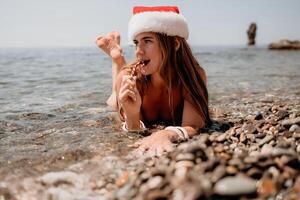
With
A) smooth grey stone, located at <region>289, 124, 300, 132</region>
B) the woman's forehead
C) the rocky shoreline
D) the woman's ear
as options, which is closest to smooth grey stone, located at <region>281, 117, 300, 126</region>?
smooth grey stone, located at <region>289, 124, 300, 132</region>

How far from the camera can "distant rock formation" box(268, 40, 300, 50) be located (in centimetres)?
5028

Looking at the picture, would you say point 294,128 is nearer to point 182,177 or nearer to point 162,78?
point 162,78

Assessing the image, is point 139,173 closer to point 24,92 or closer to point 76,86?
point 24,92

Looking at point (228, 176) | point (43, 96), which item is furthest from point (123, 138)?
point (43, 96)

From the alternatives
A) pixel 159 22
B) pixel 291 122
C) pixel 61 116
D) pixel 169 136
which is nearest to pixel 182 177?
pixel 169 136

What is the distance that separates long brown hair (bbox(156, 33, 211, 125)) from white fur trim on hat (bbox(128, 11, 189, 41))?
89 millimetres

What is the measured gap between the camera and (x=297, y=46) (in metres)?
49.8

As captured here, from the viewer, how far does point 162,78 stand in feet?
15.9

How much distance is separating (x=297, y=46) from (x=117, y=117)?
162 feet

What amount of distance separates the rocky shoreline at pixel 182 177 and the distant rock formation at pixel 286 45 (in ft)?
168

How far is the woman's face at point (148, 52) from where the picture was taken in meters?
4.48

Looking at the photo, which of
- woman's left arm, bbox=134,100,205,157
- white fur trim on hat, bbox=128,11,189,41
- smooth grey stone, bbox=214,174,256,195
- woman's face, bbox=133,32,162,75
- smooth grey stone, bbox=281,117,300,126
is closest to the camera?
smooth grey stone, bbox=214,174,256,195

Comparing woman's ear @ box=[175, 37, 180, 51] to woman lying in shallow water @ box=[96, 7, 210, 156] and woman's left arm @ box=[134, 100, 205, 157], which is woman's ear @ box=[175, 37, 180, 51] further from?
woman's left arm @ box=[134, 100, 205, 157]

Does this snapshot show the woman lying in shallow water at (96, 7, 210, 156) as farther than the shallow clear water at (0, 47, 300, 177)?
Yes
